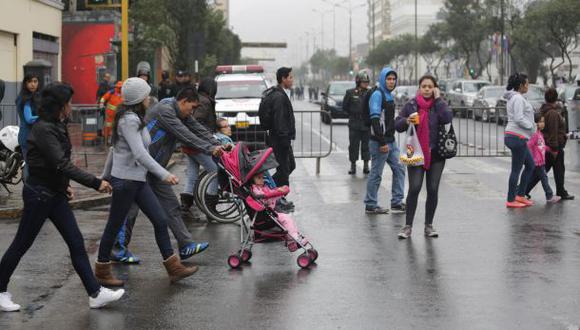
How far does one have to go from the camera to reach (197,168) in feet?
41.4

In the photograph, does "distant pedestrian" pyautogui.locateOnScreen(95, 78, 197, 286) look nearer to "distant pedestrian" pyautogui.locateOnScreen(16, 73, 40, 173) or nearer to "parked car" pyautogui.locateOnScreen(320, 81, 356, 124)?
"distant pedestrian" pyautogui.locateOnScreen(16, 73, 40, 173)

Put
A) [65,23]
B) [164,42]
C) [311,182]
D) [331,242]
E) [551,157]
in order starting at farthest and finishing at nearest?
1. [164,42]
2. [65,23]
3. [311,182]
4. [551,157]
5. [331,242]

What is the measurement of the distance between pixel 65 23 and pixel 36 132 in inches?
1274

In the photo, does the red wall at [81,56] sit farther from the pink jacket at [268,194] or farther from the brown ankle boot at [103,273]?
the brown ankle boot at [103,273]

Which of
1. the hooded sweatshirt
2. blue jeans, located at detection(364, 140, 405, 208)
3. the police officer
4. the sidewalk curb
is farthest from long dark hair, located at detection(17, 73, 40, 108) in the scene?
the police officer

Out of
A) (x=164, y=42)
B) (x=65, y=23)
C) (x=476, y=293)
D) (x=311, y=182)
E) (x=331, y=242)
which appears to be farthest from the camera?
(x=164, y=42)

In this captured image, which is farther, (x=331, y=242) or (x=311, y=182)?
(x=311, y=182)

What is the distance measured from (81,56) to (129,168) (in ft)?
103

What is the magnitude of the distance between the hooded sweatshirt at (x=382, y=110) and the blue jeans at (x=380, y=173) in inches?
6.7

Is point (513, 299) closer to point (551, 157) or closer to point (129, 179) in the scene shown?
point (129, 179)

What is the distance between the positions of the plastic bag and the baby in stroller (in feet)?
5.98

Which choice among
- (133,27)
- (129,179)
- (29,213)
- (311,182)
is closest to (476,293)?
(129,179)

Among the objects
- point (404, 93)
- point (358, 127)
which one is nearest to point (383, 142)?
point (358, 127)

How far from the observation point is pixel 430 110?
10734mm
